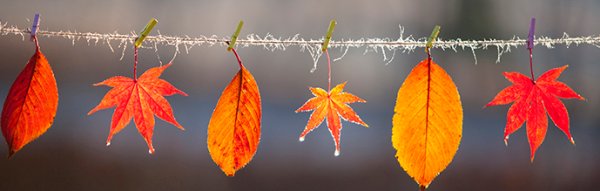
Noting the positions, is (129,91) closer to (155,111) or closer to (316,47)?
(155,111)

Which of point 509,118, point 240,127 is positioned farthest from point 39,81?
point 509,118

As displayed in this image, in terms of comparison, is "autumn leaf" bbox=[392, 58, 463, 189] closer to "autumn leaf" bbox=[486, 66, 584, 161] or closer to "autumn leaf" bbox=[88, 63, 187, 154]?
"autumn leaf" bbox=[486, 66, 584, 161]

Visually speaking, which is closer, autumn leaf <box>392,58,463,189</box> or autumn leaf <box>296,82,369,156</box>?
autumn leaf <box>392,58,463,189</box>

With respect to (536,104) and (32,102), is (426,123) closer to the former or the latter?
(536,104)

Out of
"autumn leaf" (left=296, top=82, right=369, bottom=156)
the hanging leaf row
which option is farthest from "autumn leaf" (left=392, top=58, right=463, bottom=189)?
"autumn leaf" (left=296, top=82, right=369, bottom=156)

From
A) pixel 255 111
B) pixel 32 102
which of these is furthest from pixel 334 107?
pixel 32 102

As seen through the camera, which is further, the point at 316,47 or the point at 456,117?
the point at 316,47

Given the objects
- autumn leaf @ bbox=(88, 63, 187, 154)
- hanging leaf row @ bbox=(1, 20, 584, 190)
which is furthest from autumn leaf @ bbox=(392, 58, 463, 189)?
autumn leaf @ bbox=(88, 63, 187, 154)
